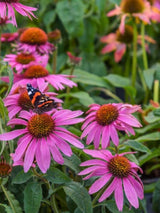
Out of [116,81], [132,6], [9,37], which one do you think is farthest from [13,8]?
[132,6]

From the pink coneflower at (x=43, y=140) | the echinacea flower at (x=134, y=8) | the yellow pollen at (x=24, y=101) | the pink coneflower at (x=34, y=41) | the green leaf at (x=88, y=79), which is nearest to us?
the pink coneflower at (x=43, y=140)

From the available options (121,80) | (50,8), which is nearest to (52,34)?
(121,80)

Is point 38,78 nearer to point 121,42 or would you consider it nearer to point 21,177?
point 21,177

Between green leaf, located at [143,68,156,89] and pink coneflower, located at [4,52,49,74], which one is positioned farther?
green leaf, located at [143,68,156,89]

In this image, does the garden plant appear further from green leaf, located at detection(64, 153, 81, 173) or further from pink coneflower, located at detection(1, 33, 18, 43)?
pink coneflower, located at detection(1, 33, 18, 43)

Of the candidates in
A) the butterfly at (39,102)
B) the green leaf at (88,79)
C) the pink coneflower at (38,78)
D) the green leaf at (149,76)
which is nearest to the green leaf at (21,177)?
the butterfly at (39,102)

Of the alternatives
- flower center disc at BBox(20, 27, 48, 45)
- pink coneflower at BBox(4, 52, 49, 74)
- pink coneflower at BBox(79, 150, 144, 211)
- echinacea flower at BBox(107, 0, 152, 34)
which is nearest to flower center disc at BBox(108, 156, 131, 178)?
pink coneflower at BBox(79, 150, 144, 211)

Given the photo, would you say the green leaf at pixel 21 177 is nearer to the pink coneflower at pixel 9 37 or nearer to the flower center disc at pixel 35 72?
the flower center disc at pixel 35 72
